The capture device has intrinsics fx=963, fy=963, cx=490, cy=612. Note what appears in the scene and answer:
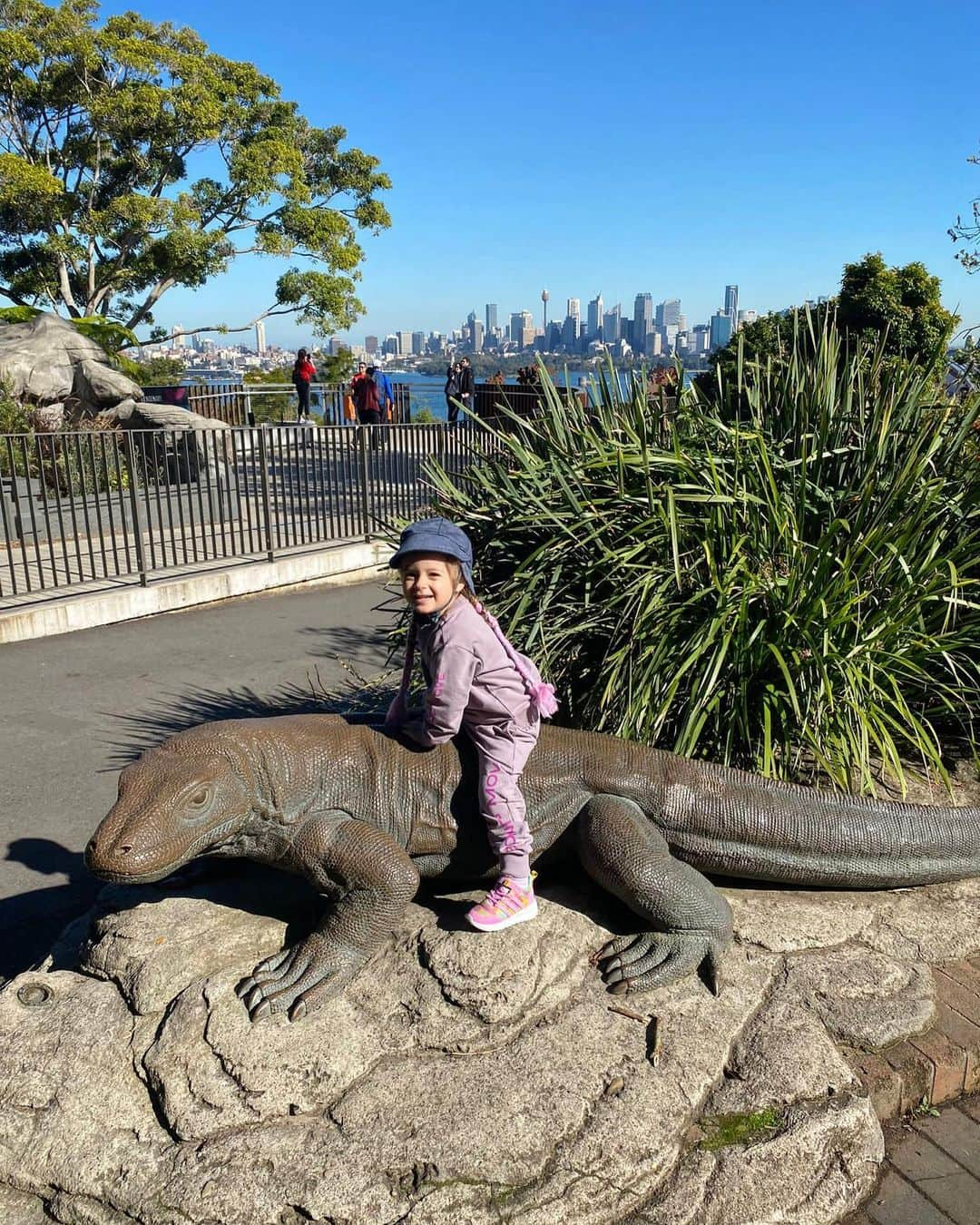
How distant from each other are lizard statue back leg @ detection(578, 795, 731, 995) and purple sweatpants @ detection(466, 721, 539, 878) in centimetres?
25

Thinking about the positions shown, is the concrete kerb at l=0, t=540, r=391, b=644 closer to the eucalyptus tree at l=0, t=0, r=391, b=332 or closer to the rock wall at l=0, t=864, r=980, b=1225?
the rock wall at l=0, t=864, r=980, b=1225

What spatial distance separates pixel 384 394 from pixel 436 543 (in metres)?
19.6

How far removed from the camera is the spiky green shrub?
13.1 feet

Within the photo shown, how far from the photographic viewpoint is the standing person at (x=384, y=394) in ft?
68.0

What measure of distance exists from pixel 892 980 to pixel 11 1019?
2.78m

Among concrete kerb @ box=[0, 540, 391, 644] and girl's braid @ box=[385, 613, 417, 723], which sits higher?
girl's braid @ box=[385, 613, 417, 723]

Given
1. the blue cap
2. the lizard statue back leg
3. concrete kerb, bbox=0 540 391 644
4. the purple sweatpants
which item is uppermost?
the blue cap

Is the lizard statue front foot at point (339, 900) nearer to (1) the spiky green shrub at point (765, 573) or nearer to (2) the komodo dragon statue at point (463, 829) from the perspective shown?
(2) the komodo dragon statue at point (463, 829)

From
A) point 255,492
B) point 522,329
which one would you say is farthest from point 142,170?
point 522,329

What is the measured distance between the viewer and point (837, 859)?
338 cm

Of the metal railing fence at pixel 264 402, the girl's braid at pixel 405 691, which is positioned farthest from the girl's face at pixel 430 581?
the metal railing fence at pixel 264 402

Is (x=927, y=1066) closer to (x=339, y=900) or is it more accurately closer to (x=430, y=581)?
(x=339, y=900)

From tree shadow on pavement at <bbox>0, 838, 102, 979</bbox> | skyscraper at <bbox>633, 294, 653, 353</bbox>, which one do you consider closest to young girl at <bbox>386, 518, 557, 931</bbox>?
tree shadow on pavement at <bbox>0, 838, 102, 979</bbox>

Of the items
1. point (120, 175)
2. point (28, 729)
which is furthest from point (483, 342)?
point (28, 729)
